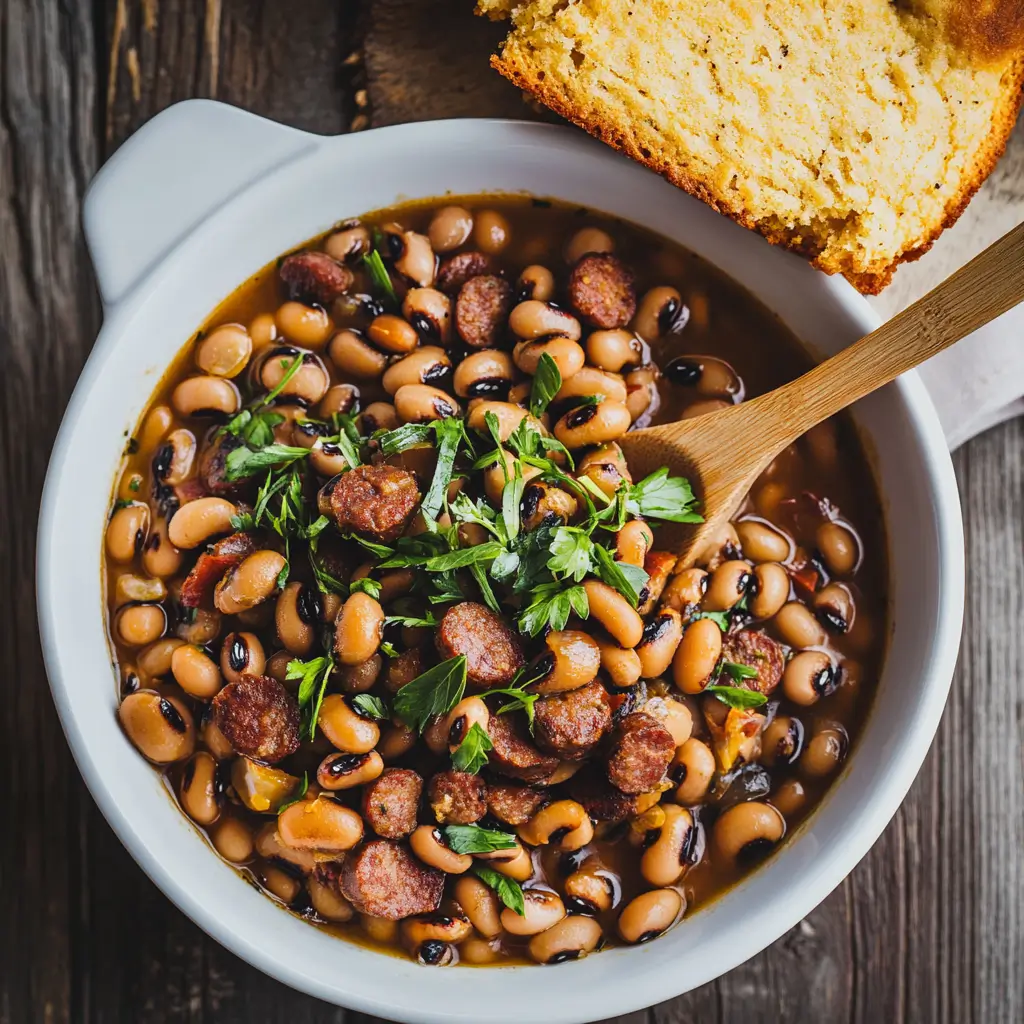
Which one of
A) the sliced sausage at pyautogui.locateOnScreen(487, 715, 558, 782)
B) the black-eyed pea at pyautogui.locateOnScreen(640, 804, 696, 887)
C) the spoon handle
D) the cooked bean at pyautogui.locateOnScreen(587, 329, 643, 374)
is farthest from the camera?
the cooked bean at pyautogui.locateOnScreen(587, 329, 643, 374)

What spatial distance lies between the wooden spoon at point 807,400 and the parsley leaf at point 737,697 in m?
0.27

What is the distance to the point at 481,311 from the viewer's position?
7.27 feet

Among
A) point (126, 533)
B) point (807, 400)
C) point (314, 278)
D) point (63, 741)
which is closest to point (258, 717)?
point (126, 533)


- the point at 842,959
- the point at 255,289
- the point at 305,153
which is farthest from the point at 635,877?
the point at 305,153

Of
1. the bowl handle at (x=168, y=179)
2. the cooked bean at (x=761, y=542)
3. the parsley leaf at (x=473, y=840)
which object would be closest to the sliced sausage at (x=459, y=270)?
the bowl handle at (x=168, y=179)

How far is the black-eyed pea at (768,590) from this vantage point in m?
2.15

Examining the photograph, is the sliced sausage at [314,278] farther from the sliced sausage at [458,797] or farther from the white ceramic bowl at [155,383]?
the sliced sausage at [458,797]

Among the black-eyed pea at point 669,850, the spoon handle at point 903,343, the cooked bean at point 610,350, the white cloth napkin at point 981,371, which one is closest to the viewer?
the spoon handle at point 903,343

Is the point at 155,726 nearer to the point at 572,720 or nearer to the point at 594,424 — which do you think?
the point at 572,720

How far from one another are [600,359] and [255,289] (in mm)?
778

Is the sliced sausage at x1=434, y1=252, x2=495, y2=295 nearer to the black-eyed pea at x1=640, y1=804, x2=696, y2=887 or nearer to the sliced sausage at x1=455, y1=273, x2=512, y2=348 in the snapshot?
the sliced sausage at x1=455, y1=273, x2=512, y2=348

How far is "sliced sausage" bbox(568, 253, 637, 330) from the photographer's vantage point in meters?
2.18

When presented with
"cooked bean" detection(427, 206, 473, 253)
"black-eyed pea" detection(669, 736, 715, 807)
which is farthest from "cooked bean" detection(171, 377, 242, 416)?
"black-eyed pea" detection(669, 736, 715, 807)

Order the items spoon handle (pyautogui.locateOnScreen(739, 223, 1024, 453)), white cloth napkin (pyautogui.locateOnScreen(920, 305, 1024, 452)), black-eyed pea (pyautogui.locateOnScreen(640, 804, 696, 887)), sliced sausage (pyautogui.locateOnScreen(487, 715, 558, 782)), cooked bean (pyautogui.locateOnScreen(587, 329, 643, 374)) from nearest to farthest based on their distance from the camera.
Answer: spoon handle (pyautogui.locateOnScreen(739, 223, 1024, 453)), sliced sausage (pyautogui.locateOnScreen(487, 715, 558, 782)), black-eyed pea (pyautogui.locateOnScreen(640, 804, 696, 887)), cooked bean (pyautogui.locateOnScreen(587, 329, 643, 374)), white cloth napkin (pyautogui.locateOnScreen(920, 305, 1024, 452))
